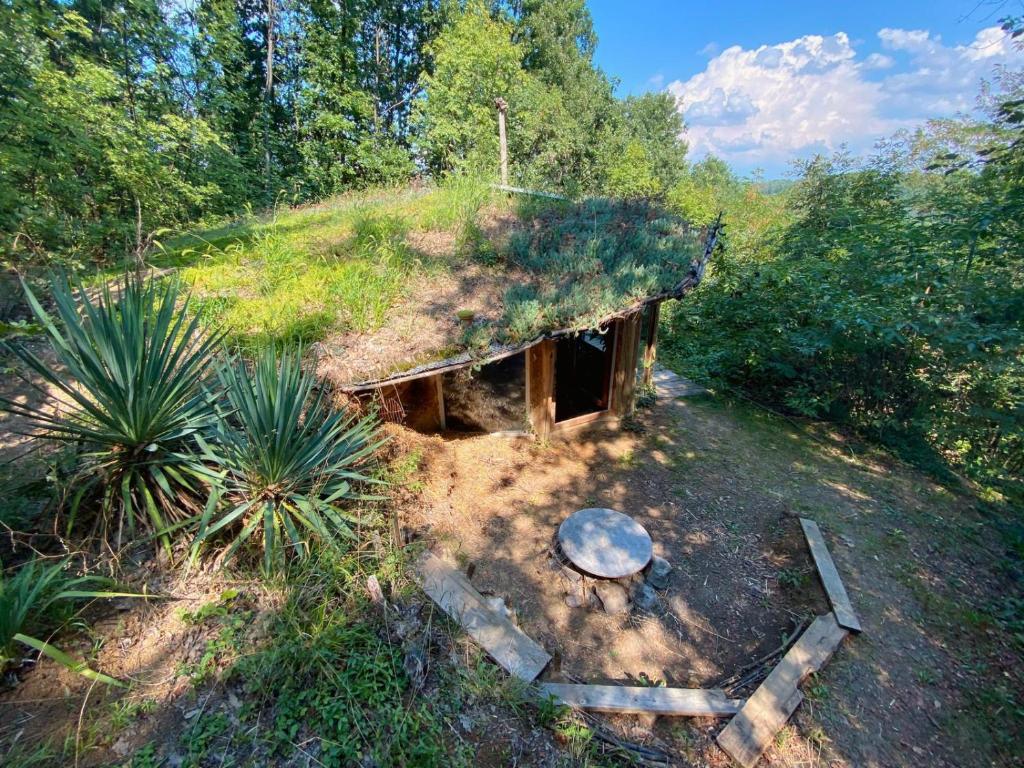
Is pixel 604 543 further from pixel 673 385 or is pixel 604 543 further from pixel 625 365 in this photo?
pixel 673 385

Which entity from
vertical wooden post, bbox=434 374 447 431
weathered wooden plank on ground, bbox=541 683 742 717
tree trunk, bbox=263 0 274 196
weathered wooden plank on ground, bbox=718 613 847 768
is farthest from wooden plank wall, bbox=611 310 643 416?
tree trunk, bbox=263 0 274 196

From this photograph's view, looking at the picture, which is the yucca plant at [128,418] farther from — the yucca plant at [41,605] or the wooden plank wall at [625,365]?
the wooden plank wall at [625,365]

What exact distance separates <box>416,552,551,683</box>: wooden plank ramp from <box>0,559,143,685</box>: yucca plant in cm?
189

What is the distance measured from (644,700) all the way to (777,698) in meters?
0.98

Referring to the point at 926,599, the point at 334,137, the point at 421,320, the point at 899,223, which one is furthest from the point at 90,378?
the point at 334,137

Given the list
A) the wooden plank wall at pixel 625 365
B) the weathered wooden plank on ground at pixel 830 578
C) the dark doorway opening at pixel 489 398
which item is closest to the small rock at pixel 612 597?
the weathered wooden plank on ground at pixel 830 578

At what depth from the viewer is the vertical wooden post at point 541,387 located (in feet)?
17.7

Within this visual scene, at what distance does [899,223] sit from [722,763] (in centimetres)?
803

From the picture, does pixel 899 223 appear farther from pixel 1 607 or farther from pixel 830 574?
pixel 1 607

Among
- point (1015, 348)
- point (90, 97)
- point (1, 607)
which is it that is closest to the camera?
point (1, 607)

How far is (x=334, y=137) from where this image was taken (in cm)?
1667

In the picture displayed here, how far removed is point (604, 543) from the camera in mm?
4117

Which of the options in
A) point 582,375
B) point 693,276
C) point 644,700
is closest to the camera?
point 644,700

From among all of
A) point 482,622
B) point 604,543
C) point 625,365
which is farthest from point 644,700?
point 625,365
